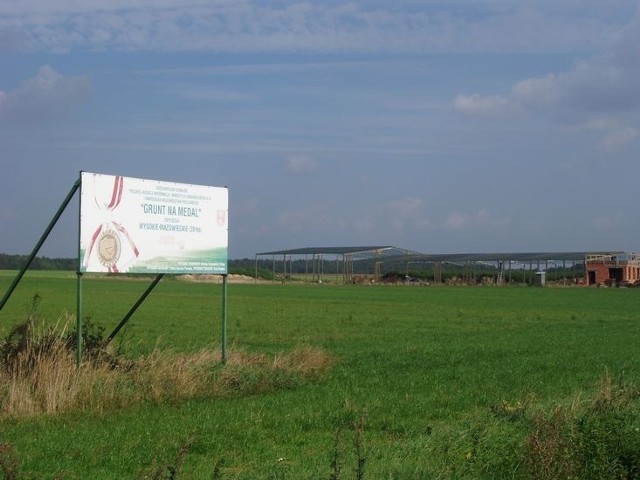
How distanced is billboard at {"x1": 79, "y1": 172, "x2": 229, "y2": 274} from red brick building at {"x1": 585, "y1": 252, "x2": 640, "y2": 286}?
366 ft

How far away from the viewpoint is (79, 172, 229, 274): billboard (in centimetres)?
1345

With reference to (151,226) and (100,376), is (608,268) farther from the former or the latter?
(100,376)

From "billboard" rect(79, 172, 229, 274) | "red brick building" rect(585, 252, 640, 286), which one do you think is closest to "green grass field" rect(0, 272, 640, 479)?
"billboard" rect(79, 172, 229, 274)

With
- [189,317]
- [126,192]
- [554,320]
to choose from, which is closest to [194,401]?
[126,192]

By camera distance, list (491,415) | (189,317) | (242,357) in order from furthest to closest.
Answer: (189,317), (242,357), (491,415)

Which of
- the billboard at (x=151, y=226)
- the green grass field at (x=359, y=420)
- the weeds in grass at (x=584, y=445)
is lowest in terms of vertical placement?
the green grass field at (x=359, y=420)

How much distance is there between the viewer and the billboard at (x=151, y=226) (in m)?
13.5

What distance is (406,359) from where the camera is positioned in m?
20.2

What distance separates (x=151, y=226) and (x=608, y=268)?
11538 centimetres

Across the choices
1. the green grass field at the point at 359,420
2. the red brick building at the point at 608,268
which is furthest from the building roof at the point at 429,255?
the green grass field at the point at 359,420

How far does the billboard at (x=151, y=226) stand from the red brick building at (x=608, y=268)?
111 metres

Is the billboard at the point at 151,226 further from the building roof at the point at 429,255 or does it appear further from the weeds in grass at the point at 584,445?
the building roof at the point at 429,255

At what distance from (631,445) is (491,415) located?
1.66 meters

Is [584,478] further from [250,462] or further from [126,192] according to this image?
[126,192]
